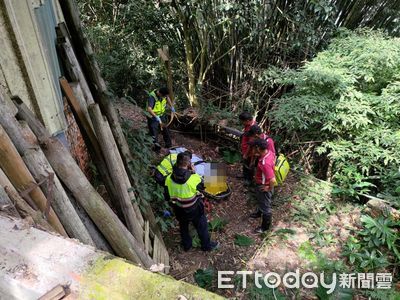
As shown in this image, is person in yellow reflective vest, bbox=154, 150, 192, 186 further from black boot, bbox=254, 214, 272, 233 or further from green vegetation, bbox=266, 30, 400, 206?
green vegetation, bbox=266, 30, 400, 206

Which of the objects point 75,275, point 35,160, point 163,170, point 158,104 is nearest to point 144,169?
point 163,170

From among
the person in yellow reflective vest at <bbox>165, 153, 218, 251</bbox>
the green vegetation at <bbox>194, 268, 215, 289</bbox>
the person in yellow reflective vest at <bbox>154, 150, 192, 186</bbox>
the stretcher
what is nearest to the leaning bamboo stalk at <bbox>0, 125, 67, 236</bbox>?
the person in yellow reflective vest at <bbox>165, 153, 218, 251</bbox>

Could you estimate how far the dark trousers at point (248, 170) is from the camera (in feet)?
18.8

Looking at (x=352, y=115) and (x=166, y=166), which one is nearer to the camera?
(x=166, y=166)

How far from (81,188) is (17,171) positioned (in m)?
0.45

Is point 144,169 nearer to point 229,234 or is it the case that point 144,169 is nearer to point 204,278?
point 204,278

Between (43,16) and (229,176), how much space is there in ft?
14.4

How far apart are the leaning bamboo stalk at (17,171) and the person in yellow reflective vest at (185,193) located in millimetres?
2218

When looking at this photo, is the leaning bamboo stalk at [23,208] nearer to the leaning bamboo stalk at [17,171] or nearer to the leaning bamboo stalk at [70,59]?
the leaning bamboo stalk at [17,171]

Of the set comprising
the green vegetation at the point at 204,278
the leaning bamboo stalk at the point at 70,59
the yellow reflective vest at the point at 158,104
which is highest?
the leaning bamboo stalk at the point at 70,59

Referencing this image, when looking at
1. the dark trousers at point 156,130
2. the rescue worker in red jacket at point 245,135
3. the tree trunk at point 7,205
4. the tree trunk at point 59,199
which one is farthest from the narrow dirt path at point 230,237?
the tree trunk at point 7,205

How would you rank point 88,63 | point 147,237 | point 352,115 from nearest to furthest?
point 88,63, point 147,237, point 352,115

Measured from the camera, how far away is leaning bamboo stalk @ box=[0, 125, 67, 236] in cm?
158

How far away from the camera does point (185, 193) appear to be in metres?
3.94
